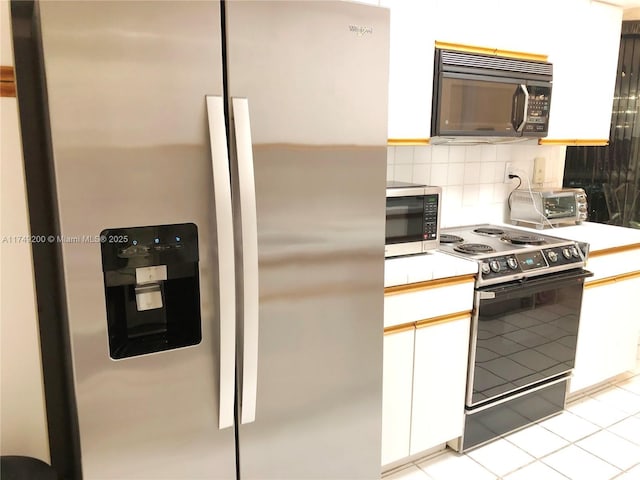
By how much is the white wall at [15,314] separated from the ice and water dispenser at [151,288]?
27 cm

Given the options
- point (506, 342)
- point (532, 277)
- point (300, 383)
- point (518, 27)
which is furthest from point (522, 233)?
point (300, 383)

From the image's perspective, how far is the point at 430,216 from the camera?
7.11ft

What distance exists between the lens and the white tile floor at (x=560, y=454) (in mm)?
2113

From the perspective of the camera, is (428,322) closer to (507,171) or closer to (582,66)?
(507,171)

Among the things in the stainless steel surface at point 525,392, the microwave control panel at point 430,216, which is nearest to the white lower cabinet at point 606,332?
the stainless steel surface at point 525,392

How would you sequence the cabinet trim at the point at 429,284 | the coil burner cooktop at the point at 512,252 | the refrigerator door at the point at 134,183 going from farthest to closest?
the coil burner cooktop at the point at 512,252, the cabinet trim at the point at 429,284, the refrigerator door at the point at 134,183

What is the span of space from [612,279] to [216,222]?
2.36 meters

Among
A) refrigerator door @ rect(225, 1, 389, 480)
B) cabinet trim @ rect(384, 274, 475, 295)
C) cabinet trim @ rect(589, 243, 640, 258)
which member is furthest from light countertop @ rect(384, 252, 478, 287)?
cabinet trim @ rect(589, 243, 640, 258)

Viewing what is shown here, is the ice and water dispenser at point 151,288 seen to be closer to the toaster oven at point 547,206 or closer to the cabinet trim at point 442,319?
the cabinet trim at point 442,319

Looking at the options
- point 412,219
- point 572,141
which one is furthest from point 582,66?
point 412,219

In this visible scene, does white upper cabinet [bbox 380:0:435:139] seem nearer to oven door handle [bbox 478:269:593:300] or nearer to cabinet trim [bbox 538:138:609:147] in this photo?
oven door handle [bbox 478:269:593:300]

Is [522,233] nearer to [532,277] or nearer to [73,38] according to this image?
[532,277]

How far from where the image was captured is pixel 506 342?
85.9 inches

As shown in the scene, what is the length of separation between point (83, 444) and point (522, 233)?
2.33 metres
